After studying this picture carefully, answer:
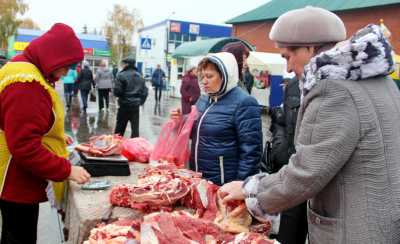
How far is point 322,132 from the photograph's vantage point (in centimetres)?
179

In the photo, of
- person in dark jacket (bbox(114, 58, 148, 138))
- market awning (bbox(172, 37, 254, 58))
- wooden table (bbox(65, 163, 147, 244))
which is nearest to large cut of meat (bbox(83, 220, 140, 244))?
wooden table (bbox(65, 163, 147, 244))

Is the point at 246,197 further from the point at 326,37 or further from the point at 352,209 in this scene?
the point at 326,37

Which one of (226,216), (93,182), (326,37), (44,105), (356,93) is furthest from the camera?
(93,182)

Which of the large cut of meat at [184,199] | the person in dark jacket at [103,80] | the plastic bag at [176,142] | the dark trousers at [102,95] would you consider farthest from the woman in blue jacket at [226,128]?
the dark trousers at [102,95]

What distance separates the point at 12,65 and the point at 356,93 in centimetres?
199

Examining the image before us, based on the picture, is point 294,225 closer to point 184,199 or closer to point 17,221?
point 184,199

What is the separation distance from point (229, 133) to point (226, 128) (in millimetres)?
47

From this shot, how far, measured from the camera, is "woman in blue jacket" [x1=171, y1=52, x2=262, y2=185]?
10.8ft

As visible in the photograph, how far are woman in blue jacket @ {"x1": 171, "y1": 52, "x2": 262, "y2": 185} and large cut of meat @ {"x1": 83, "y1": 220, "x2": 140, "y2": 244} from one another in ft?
3.61

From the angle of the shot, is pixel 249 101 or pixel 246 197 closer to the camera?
pixel 246 197

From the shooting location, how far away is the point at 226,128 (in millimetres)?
3291

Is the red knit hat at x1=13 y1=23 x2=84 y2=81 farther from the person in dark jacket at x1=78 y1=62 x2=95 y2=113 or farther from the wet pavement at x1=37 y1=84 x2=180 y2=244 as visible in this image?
the person in dark jacket at x1=78 y1=62 x2=95 y2=113

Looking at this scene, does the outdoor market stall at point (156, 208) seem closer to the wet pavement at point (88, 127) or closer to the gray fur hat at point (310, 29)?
the gray fur hat at point (310, 29)

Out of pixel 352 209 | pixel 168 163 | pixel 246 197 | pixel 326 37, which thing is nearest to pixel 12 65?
pixel 168 163
